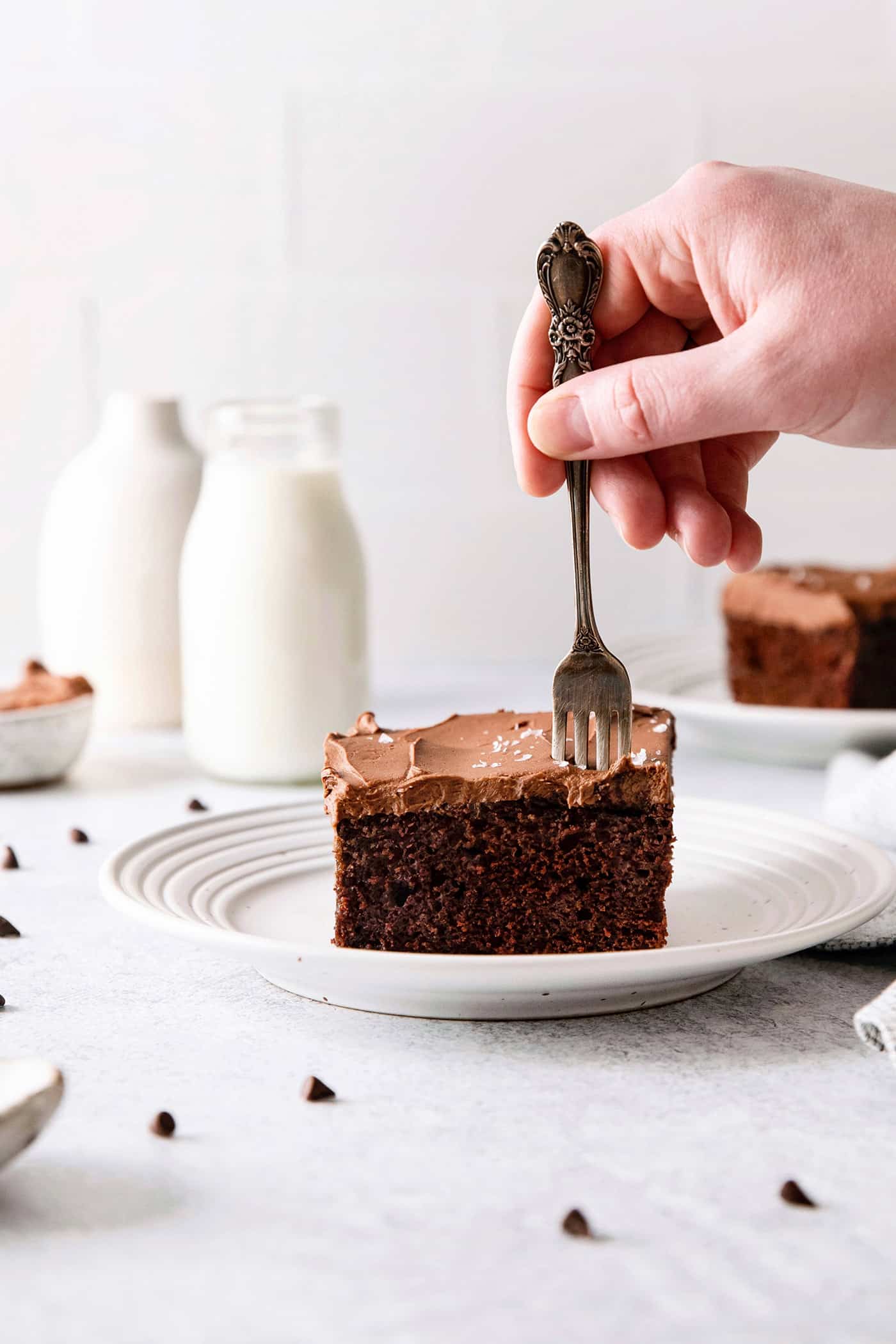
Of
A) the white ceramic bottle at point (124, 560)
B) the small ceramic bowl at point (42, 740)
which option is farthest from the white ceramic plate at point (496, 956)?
the white ceramic bottle at point (124, 560)

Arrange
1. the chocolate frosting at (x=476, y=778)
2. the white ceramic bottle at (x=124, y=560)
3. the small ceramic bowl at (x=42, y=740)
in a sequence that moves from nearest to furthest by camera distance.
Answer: the chocolate frosting at (x=476, y=778), the small ceramic bowl at (x=42, y=740), the white ceramic bottle at (x=124, y=560)

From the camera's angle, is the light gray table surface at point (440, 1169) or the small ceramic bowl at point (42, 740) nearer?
the light gray table surface at point (440, 1169)

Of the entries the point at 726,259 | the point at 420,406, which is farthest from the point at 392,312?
the point at 726,259

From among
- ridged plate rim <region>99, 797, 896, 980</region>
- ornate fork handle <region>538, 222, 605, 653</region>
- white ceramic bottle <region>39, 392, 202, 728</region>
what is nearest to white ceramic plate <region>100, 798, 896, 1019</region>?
ridged plate rim <region>99, 797, 896, 980</region>

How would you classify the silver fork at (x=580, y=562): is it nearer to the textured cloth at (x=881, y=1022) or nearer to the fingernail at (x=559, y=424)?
the fingernail at (x=559, y=424)

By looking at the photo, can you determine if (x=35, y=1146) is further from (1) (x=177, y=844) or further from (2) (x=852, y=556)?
(2) (x=852, y=556)

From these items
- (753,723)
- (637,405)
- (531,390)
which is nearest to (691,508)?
(531,390)

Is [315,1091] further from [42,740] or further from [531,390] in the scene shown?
[42,740]
